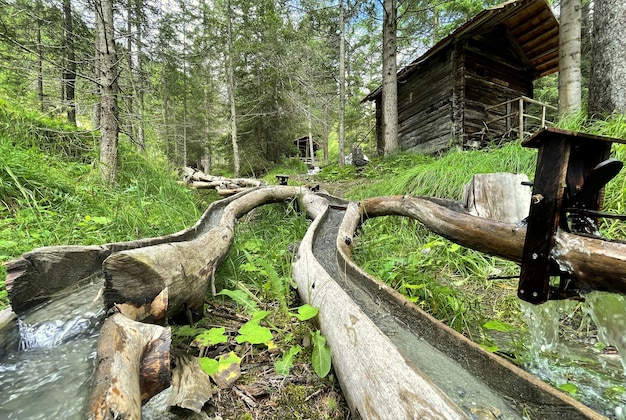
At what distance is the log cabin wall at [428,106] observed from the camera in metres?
9.48

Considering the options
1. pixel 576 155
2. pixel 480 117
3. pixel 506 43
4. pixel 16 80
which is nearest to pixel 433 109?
pixel 480 117

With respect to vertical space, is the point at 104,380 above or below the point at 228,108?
below

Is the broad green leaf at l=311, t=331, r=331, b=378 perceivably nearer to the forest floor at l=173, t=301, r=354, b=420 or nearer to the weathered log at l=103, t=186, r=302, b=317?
the forest floor at l=173, t=301, r=354, b=420

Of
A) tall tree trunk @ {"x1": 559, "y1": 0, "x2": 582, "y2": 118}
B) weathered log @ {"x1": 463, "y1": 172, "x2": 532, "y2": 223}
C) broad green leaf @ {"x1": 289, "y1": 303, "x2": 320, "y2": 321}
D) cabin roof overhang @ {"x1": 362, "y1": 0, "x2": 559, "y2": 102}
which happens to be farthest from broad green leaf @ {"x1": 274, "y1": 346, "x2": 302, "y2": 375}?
cabin roof overhang @ {"x1": 362, "y1": 0, "x2": 559, "y2": 102}

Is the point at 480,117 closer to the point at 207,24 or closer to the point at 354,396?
the point at 354,396

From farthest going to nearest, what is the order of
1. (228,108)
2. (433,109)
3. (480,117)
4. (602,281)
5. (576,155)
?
(228,108) → (433,109) → (480,117) → (576,155) → (602,281)

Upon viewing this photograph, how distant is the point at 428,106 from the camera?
1053cm

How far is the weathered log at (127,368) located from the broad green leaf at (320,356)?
0.61 meters

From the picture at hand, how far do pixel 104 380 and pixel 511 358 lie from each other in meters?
1.82

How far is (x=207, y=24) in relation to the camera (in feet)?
42.0

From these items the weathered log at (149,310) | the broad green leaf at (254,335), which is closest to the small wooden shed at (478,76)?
the broad green leaf at (254,335)

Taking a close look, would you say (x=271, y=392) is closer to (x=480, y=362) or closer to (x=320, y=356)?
(x=320, y=356)

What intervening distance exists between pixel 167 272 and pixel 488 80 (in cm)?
1193

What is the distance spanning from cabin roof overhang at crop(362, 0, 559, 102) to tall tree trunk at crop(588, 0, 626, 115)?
129 inches
